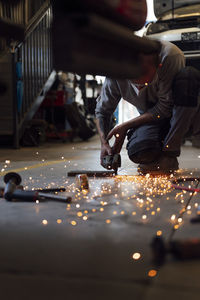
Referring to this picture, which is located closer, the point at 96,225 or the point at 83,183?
the point at 96,225

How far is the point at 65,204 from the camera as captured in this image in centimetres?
154

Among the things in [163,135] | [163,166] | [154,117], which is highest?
[154,117]

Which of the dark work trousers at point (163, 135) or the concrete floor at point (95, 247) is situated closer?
the concrete floor at point (95, 247)

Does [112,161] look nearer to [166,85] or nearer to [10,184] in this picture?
[166,85]

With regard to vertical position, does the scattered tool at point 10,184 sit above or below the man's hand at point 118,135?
below

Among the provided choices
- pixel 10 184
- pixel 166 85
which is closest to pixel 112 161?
pixel 166 85

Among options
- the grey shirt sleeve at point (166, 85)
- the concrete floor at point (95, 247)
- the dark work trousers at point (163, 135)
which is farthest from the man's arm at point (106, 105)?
the concrete floor at point (95, 247)

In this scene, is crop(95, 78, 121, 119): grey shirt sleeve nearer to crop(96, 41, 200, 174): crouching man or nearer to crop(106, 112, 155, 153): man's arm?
crop(96, 41, 200, 174): crouching man

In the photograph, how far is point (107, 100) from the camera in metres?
2.54

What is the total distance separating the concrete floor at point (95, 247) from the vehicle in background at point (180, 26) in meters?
2.88

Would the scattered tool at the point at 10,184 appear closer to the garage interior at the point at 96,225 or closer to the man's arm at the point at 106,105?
the garage interior at the point at 96,225

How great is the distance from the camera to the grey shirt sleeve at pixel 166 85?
2.18 m

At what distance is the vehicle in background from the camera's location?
4.25 metres

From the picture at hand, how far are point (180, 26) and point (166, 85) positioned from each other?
2.67 metres
